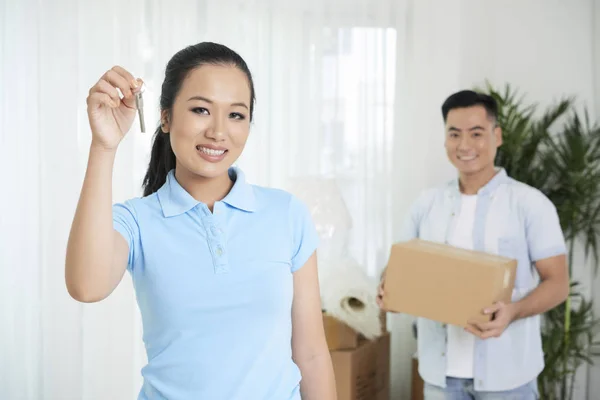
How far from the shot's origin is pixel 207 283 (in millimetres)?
1146

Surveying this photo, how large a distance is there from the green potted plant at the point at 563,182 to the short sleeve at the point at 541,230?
1095 mm

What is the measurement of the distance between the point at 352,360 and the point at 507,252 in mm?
847

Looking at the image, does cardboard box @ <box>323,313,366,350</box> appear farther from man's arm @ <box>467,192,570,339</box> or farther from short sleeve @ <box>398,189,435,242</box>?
man's arm @ <box>467,192,570,339</box>

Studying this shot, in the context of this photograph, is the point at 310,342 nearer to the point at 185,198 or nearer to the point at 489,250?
the point at 185,198

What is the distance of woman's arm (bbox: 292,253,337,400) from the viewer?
130 centimetres

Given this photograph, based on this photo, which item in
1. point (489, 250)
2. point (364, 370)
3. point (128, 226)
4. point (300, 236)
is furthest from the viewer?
point (364, 370)

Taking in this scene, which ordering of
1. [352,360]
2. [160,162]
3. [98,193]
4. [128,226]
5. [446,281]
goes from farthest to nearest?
[352,360] → [446,281] → [160,162] → [128,226] → [98,193]

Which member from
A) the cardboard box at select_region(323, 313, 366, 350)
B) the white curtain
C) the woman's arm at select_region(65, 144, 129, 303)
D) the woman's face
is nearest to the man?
the cardboard box at select_region(323, 313, 366, 350)

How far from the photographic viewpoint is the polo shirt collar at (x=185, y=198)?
3.99 ft

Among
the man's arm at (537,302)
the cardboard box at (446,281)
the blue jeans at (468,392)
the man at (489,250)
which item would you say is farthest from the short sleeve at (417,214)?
the blue jeans at (468,392)

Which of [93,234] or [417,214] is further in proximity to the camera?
[417,214]

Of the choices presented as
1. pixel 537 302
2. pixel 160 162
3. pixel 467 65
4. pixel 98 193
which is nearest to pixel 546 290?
pixel 537 302

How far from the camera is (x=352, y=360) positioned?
284 cm

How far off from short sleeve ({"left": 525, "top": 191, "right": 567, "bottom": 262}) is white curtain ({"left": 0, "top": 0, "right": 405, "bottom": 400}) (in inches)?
51.1
